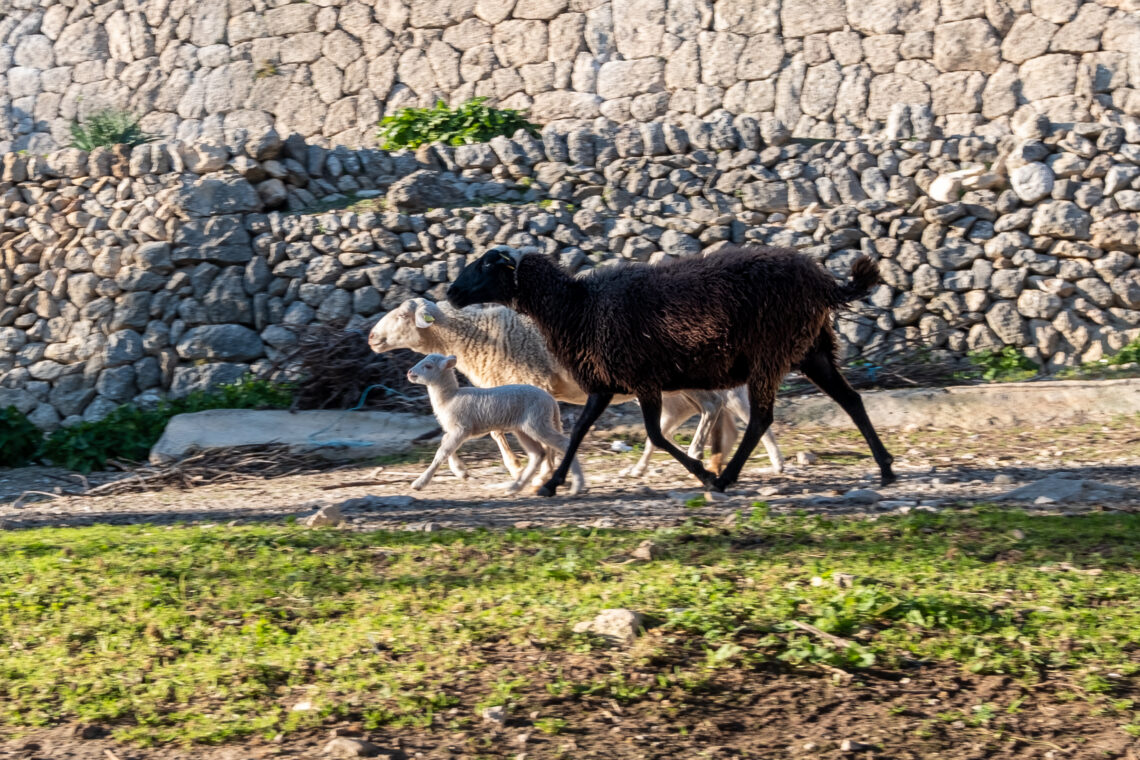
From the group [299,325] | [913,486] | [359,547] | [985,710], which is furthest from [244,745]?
[299,325]

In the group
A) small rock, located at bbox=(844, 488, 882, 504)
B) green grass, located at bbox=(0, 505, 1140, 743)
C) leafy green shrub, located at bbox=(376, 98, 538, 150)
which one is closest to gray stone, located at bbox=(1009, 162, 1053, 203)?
leafy green shrub, located at bbox=(376, 98, 538, 150)

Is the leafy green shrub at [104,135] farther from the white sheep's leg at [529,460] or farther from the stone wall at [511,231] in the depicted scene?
the white sheep's leg at [529,460]

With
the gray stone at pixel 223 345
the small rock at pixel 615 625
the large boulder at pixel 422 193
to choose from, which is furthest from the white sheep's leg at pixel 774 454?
the gray stone at pixel 223 345

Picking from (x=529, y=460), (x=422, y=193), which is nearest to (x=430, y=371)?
(x=529, y=460)

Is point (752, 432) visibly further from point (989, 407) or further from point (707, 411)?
point (989, 407)

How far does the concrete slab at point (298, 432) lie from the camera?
10195 millimetres

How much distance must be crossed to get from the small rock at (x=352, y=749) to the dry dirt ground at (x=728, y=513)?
6 centimetres

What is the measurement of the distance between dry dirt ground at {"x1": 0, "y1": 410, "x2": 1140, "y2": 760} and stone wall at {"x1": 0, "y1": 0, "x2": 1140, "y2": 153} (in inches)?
234

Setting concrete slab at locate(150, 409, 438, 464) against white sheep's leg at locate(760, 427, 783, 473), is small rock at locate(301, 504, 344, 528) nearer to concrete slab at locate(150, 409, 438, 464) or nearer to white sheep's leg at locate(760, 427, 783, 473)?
white sheep's leg at locate(760, 427, 783, 473)

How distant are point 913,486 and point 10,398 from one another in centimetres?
1000

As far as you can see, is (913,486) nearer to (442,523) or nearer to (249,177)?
(442,523)

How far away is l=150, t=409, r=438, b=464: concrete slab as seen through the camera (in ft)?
33.4

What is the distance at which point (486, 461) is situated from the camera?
9.63 metres

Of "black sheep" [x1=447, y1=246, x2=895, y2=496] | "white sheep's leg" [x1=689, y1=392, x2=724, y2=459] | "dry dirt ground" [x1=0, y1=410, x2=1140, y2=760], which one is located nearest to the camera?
"dry dirt ground" [x1=0, y1=410, x2=1140, y2=760]
